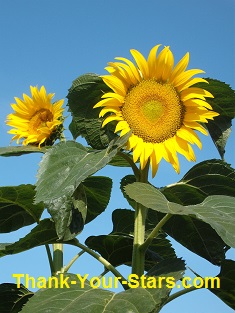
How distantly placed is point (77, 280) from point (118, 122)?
46cm

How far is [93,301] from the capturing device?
4.83 feet

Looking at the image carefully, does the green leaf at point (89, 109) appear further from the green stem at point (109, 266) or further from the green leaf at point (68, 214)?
the green stem at point (109, 266)

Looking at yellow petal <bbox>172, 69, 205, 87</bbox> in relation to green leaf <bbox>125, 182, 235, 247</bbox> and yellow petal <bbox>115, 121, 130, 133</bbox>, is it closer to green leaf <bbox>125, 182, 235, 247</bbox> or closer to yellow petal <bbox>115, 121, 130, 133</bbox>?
yellow petal <bbox>115, 121, 130, 133</bbox>

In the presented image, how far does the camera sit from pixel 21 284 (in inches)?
79.5

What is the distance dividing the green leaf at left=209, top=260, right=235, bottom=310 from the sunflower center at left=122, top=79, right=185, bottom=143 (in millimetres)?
408

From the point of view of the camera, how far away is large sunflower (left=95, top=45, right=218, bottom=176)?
5.75ft

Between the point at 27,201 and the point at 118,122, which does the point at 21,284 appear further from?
the point at 118,122

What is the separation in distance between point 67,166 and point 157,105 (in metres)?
0.34

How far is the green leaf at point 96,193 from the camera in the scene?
2082 millimetres

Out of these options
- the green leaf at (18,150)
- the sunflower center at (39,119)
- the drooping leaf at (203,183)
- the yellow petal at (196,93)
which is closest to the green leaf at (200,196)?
the drooping leaf at (203,183)

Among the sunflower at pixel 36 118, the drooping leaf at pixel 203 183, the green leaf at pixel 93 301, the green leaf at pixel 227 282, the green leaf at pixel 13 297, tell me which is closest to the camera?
the green leaf at pixel 93 301

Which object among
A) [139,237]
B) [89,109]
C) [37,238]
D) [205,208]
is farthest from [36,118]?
[205,208]

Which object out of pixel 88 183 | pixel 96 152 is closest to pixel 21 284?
pixel 88 183

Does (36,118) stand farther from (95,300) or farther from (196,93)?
(95,300)
